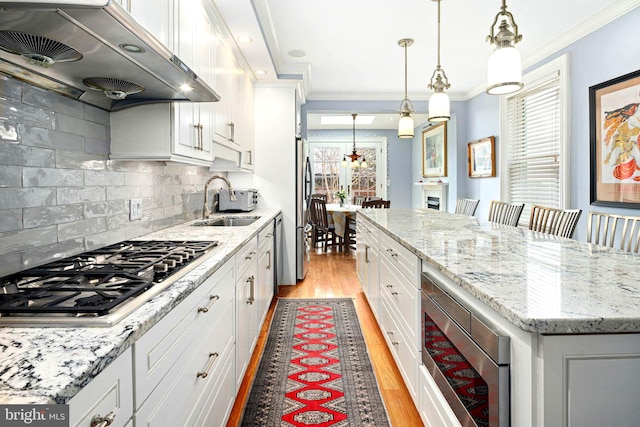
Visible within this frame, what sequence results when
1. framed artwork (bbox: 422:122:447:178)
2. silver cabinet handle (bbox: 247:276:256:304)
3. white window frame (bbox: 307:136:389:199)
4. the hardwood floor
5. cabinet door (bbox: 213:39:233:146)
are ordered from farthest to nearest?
white window frame (bbox: 307:136:389:199)
framed artwork (bbox: 422:122:447:178)
cabinet door (bbox: 213:39:233:146)
silver cabinet handle (bbox: 247:276:256:304)
the hardwood floor

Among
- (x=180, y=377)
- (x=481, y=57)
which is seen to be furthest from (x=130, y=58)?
(x=481, y=57)

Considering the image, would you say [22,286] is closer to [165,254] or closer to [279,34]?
[165,254]

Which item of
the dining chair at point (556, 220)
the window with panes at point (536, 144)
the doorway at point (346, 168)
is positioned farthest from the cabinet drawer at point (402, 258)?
the doorway at point (346, 168)

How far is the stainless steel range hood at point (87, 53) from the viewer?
35.8 inches

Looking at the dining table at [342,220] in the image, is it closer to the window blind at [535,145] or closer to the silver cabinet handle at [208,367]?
the window blind at [535,145]

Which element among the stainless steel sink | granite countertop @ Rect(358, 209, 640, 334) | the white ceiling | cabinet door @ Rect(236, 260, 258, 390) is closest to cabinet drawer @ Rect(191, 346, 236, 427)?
cabinet door @ Rect(236, 260, 258, 390)

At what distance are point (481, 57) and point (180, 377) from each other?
14.3ft

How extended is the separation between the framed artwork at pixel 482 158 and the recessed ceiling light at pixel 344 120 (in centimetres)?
239

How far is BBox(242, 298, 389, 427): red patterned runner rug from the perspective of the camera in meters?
1.84

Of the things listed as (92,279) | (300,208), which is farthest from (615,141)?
(92,279)

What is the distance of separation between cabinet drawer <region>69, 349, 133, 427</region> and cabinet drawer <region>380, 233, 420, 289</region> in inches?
47.3

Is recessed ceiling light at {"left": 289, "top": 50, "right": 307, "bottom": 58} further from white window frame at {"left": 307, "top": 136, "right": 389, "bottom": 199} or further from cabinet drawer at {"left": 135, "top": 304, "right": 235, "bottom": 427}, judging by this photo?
white window frame at {"left": 307, "top": 136, "right": 389, "bottom": 199}

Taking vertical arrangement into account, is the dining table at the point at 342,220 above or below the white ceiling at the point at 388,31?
below

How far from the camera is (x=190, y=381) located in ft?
3.82
